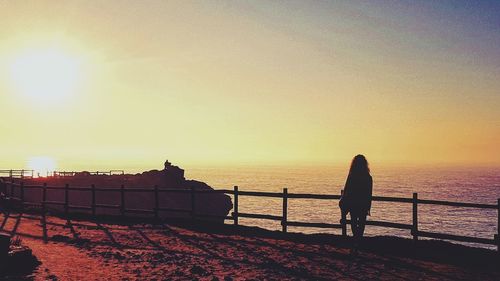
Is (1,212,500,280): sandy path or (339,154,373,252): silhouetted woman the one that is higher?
(339,154,373,252): silhouetted woman

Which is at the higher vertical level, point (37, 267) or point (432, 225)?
point (37, 267)

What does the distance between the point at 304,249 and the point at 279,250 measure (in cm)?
74

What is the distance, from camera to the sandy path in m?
9.47

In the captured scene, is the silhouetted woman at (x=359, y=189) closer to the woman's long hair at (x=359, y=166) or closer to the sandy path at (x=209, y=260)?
the woman's long hair at (x=359, y=166)

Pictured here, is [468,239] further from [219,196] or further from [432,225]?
[432,225]

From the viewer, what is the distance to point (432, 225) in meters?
82.6

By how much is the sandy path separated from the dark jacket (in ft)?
4.39

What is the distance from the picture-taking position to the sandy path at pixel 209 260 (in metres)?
9.47

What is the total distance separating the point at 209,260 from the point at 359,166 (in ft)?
14.4

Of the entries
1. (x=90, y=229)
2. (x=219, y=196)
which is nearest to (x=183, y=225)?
(x=90, y=229)

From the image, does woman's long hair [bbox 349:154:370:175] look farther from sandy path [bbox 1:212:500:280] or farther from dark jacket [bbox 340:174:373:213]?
sandy path [bbox 1:212:500:280]

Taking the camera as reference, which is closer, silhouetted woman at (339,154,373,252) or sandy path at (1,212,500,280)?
sandy path at (1,212,500,280)

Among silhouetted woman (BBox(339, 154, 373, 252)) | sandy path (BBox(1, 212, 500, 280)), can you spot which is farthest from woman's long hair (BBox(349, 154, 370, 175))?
sandy path (BBox(1, 212, 500, 280))

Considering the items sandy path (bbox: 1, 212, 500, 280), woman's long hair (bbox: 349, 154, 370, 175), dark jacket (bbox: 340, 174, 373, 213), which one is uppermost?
A: woman's long hair (bbox: 349, 154, 370, 175)
